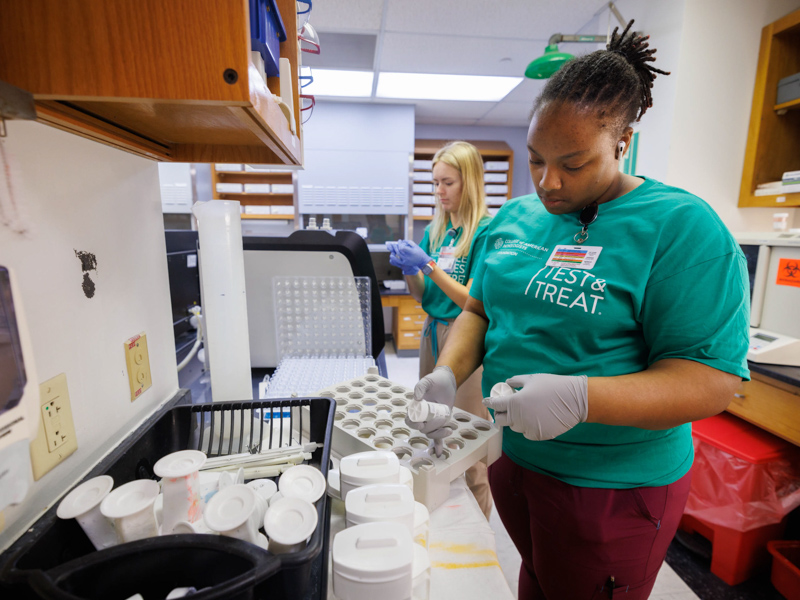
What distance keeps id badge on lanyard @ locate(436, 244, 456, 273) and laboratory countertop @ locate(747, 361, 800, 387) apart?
4.18 feet

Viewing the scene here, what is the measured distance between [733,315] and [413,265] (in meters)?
1.42

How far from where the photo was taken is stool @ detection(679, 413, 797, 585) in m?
1.58

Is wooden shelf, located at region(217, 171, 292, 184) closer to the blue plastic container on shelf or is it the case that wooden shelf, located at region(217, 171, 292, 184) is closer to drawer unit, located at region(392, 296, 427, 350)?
drawer unit, located at region(392, 296, 427, 350)

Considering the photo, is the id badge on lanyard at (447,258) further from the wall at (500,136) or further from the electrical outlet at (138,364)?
the wall at (500,136)

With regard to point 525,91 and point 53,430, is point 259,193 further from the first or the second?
point 53,430

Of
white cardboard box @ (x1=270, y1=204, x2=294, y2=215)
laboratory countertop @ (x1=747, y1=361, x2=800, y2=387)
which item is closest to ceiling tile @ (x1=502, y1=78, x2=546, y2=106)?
white cardboard box @ (x1=270, y1=204, x2=294, y2=215)

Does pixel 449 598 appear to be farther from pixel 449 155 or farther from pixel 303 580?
pixel 449 155

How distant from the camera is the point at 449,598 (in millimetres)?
596

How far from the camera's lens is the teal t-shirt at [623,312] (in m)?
→ 0.73

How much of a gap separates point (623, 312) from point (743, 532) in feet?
4.74

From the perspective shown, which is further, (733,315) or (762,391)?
(762,391)

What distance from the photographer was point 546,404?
2.50 ft

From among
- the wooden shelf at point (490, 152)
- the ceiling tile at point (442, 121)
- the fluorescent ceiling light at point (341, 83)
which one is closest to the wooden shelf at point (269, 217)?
the fluorescent ceiling light at point (341, 83)

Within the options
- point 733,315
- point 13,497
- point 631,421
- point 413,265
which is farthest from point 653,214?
point 413,265
